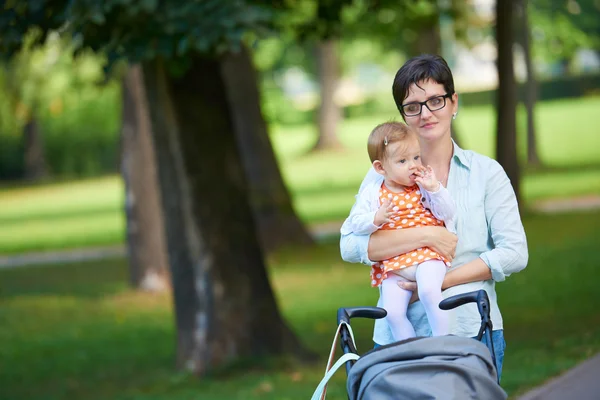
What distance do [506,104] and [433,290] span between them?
587 inches

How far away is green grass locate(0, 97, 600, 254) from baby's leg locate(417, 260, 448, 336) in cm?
2079

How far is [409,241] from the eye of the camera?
389cm

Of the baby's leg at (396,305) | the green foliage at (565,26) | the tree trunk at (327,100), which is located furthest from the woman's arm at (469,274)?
the tree trunk at (327,100)

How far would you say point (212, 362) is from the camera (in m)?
10.8

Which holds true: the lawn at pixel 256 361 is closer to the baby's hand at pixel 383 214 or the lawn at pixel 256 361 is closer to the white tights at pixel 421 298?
the white tights at pixel 421 298

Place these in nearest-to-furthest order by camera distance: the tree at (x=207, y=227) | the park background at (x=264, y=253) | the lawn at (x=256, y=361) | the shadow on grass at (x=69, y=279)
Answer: the lawn at (x=256, y=361) < the tree at (x=207, y=227) < the park background at (x=264, y=253) < the shadow on grass at (x=69, y=279)

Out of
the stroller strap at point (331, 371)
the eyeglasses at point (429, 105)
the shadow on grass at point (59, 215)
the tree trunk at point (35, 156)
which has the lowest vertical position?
the shadow on grass at point (59, 215)

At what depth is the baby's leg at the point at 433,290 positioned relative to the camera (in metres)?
3.84

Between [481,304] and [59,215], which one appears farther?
[59,215]

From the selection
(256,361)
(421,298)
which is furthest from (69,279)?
(421,298)

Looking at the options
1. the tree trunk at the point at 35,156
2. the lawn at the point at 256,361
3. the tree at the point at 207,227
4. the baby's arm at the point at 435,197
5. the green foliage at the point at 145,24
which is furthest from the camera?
the tree trunk at the point at 35,156

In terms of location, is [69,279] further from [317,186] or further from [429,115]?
[317,186]

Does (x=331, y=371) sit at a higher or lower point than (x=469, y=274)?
lower

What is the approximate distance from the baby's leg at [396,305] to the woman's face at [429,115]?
0.52m
